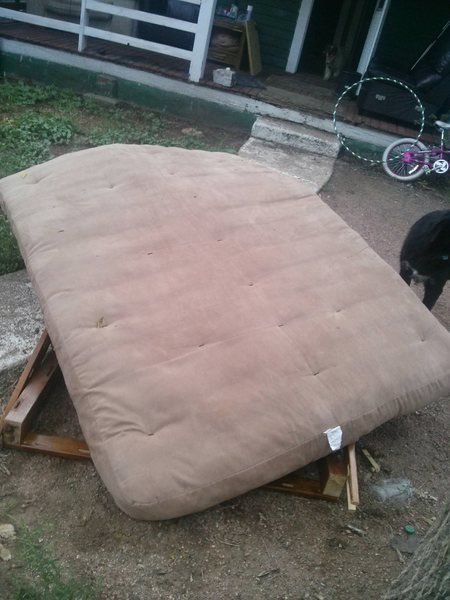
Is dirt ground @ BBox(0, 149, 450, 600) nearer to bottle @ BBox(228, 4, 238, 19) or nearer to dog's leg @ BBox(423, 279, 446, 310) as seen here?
dog's leg @ BBox(423, 279, 446, 310)

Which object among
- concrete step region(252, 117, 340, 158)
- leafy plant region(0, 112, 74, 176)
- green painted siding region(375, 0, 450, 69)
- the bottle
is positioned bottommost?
leafy plant region(0, 112, 74, 176)

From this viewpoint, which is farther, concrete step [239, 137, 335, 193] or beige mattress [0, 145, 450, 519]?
concrete step [239, 137, 335, 193]

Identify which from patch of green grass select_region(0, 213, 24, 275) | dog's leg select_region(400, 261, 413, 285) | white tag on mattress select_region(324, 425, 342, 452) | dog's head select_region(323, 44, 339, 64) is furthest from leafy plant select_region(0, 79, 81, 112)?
white tag on mattress select_region(324, 425, 342, 452)

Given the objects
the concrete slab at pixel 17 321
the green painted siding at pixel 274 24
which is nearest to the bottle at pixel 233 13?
the green painted siding at pixel 274 24

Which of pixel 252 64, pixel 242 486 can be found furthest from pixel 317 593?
pixel 252 64

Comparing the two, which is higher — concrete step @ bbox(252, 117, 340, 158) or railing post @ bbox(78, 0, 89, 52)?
railing post @ bbox(78, 0, 89, 52)

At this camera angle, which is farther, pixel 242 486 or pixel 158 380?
pixel 158 380

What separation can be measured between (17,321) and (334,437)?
1.92 metres

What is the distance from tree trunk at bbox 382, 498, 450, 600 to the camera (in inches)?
62.4

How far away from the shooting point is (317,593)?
2008 millimetres

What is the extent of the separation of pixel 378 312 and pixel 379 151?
16.2ft

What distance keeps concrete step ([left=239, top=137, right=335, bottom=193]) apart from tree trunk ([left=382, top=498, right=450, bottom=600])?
4555 mm

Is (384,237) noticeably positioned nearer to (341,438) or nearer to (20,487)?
(341,438)

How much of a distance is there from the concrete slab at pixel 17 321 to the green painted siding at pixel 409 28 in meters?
7.44
